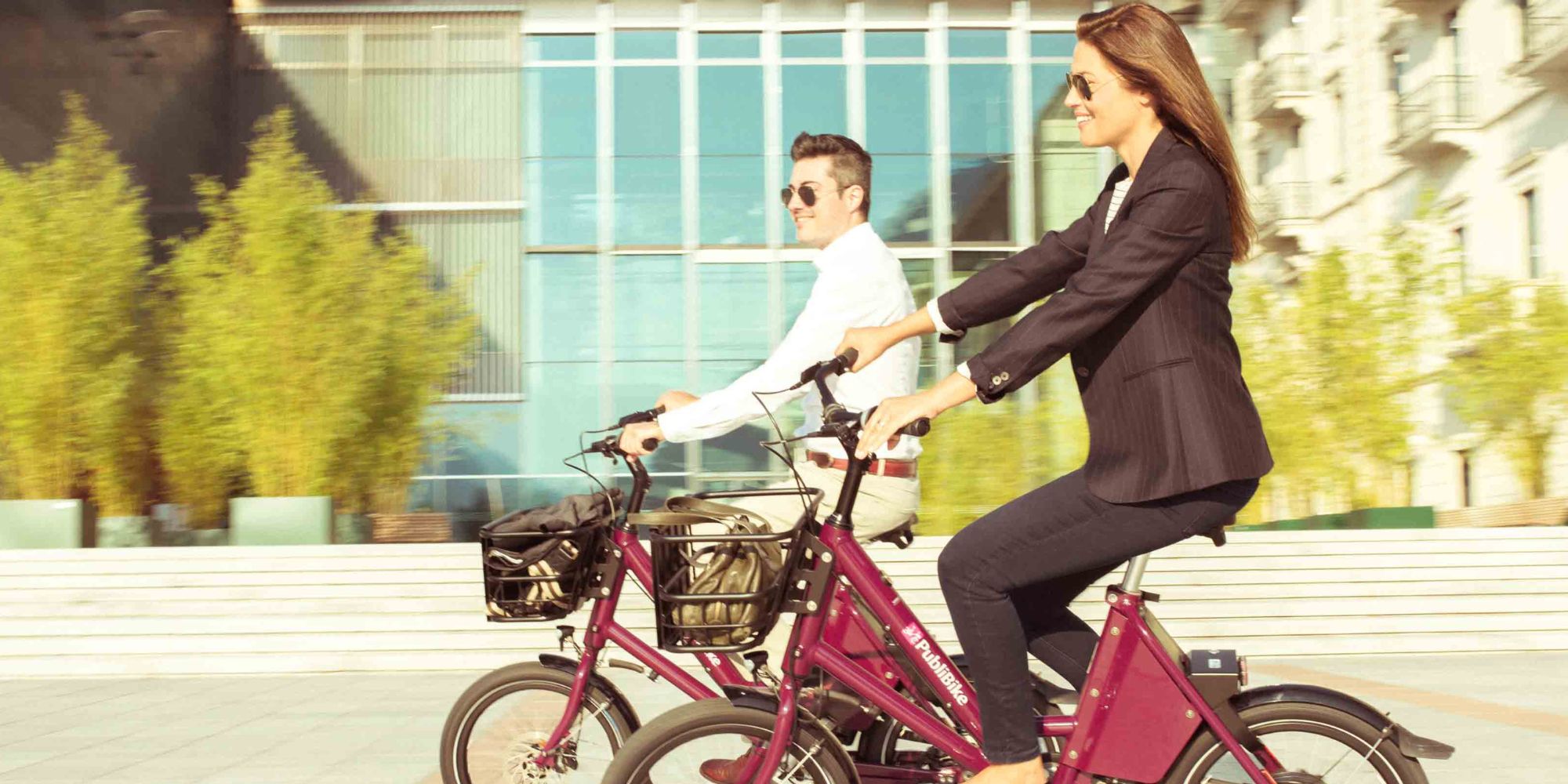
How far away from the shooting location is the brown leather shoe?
3.19m

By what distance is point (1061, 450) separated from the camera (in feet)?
54.0

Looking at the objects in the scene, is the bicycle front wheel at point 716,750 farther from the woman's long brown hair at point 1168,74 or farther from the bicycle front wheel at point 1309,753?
the woman's long brown hair at point 1168,74

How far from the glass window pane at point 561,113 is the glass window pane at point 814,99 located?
2633mm

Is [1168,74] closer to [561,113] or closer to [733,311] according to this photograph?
[733,311]

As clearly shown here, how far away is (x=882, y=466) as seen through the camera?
3.72m

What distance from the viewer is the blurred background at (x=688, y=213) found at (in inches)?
616

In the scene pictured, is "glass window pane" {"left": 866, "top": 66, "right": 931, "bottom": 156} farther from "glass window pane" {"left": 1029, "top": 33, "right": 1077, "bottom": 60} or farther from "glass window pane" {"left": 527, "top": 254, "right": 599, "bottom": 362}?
"glass window pane" {"left": 527, "top": 254, "right": 599, "bottom": 362}

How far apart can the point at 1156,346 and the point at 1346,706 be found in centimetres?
85

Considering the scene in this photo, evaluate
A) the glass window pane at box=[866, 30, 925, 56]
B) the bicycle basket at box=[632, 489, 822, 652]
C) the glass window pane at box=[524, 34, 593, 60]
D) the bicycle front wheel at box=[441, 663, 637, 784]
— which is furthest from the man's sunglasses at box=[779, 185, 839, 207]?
the glass window pane at box=[524, 34, 593, 60]

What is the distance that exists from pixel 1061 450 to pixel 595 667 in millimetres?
13030

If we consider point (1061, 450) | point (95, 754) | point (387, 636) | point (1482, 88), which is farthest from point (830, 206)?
point (1482, 88)

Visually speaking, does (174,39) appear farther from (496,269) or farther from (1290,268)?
(1290,268)

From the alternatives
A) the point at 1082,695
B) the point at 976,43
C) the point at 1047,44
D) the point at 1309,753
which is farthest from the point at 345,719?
the point at 1047,44

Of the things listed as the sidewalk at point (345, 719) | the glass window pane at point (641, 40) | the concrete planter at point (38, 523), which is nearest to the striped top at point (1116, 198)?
the sidewalk at point (345, 719)
